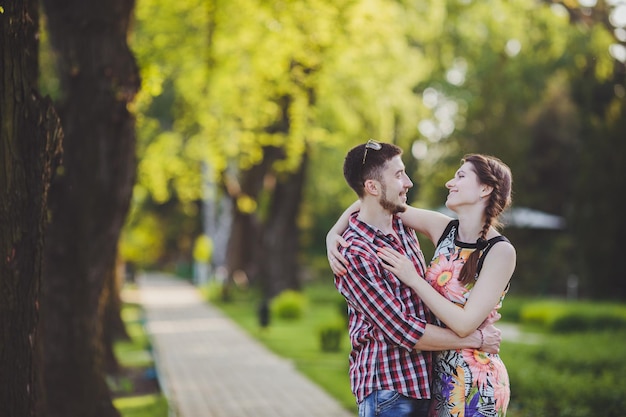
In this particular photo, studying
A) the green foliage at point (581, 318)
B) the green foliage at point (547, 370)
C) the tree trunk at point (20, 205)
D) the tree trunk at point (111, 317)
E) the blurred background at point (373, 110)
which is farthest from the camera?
the green foliage at point (581, 318)

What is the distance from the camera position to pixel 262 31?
1577 centimetres

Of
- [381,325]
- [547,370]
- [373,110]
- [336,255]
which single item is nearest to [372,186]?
[336,255]

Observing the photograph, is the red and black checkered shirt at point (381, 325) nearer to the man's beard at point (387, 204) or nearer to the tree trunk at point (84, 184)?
the man's beard at point (387, 204)

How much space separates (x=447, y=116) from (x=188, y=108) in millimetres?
19078

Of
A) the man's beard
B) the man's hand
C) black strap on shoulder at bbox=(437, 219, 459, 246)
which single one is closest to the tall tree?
black strap on shoulder at bbox=(437, 219, 459, 246)

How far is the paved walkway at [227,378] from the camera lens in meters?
11.4

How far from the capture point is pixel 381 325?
152 inches

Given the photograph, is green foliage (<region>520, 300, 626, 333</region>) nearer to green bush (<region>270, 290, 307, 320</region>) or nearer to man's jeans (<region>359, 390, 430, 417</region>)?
green bush (<region>270, 290, 307, 320</region>)

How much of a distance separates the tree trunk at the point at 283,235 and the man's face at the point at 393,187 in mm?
24040

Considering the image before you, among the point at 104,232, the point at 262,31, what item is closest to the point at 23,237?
the point at 104,232

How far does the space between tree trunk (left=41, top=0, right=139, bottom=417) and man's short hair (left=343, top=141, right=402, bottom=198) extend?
17.0 feet

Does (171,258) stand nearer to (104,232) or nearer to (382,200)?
(104,232)

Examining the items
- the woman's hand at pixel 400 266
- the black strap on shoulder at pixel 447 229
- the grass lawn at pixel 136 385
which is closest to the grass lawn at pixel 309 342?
the grass lawn at pixel 136 385

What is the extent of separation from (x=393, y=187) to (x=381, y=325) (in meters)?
0.63
